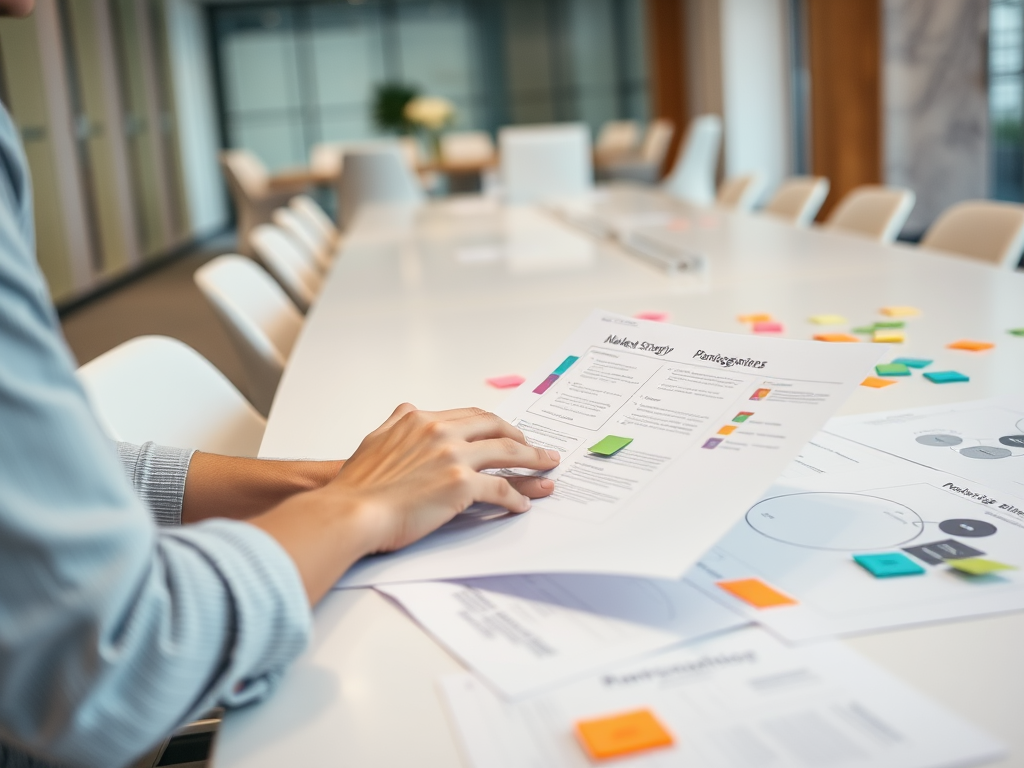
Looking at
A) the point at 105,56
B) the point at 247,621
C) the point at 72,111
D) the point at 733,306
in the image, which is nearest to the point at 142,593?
the point at 247,621

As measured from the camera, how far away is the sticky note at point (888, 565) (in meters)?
0.71

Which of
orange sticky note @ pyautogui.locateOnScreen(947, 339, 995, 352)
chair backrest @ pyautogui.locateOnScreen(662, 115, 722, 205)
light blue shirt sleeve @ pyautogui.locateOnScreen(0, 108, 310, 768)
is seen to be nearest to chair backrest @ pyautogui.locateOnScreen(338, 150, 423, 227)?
chair backrest @ pyautogui.locateOnScreen(662, 115, 722, 205)

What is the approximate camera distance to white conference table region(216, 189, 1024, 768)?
1.92ft

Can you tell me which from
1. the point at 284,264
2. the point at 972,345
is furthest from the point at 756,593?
the point at 284,264

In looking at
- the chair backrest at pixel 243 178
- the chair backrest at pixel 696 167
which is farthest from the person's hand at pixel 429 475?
the chair backrest at pixel 243 178

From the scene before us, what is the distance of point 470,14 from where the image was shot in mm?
11852

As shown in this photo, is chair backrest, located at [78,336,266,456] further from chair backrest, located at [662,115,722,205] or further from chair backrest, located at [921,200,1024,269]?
chair backrest, located at [662,115,722,205]

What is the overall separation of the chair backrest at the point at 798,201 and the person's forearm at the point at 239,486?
3.05 m

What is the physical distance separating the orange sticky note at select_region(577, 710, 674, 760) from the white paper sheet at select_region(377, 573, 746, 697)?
0.05 m

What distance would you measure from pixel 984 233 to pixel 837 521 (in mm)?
2034

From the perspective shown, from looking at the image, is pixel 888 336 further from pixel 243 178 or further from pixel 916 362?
pixel 243 178

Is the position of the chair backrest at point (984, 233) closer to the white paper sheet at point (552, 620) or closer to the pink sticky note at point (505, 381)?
the pink sticky note at point (505, 381)

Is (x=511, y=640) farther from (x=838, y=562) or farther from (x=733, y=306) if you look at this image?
(x=733, y=306)

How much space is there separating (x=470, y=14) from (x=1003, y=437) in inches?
463
